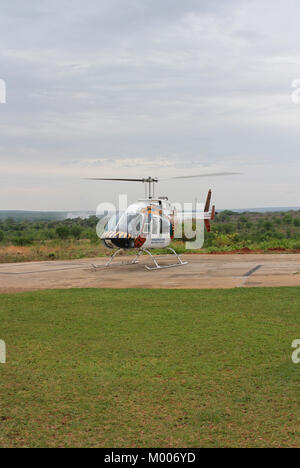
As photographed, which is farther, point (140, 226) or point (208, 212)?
point (208, 212)

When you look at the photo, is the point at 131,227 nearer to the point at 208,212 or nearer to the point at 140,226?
the point at 140,226

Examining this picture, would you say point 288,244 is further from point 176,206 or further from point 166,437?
point 166,437

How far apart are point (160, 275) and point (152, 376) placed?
27.5 feet

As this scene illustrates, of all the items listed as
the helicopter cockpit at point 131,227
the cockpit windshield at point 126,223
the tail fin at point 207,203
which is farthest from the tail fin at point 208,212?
the cockpit windshield at point 126,223

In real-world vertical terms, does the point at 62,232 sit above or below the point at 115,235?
below

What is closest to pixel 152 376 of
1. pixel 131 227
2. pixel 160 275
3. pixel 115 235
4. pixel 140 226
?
pixel 160 275

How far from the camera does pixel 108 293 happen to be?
34.4 ft

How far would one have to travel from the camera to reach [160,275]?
1363 centimetres

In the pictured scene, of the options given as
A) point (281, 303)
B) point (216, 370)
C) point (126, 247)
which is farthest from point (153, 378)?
point (126, 247)

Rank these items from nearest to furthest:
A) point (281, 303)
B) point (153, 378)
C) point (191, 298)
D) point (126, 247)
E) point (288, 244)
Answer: point (153, 378)
point (281, 303)
point (191, 298)
point (126, 247)
point (288, 244)

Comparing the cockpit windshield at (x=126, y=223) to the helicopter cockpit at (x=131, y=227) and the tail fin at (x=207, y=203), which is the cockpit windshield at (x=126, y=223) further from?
the tail fin at (x=207, y=203)

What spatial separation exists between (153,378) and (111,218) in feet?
33.2

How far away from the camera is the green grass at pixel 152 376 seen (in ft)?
13.2

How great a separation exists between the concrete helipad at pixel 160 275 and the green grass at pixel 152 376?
288 cm
